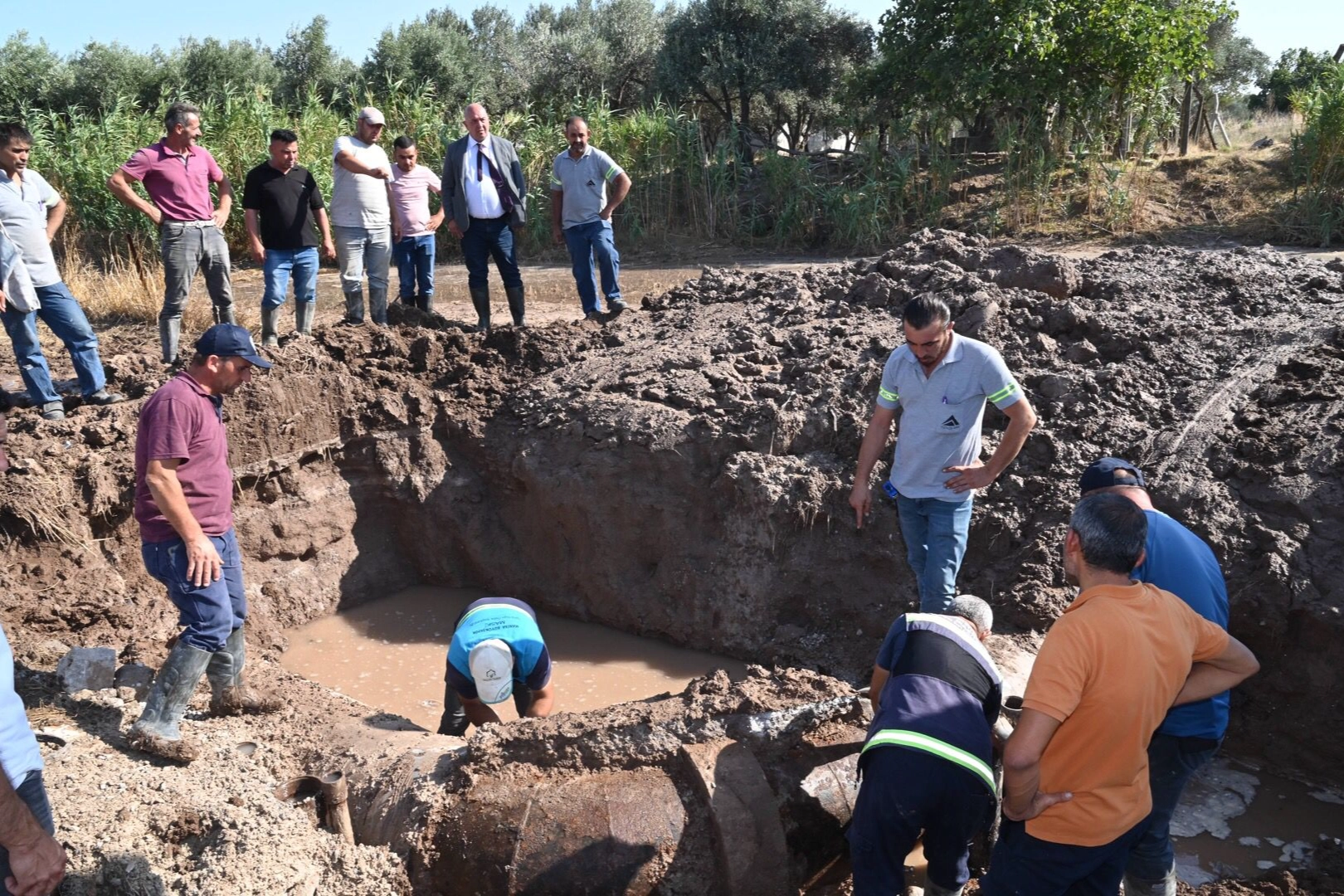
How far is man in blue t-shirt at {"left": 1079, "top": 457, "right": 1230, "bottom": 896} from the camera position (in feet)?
10.0

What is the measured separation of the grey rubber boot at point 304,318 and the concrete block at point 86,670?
3361mm

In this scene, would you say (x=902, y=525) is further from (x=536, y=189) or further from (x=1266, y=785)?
(x=536, y=189)

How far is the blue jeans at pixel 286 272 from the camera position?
24.2 ft

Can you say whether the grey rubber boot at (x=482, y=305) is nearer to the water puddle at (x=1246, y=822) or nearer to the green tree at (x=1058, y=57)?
the water puddle at (x=1246, y=822)

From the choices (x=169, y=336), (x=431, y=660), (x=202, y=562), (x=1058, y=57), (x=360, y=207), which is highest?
(x=1058, y=57)

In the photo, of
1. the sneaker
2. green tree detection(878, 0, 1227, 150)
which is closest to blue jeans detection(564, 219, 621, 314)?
the sneaker

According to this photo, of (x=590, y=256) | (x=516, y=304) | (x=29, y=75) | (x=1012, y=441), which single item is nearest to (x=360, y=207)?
(x=516, y=304)

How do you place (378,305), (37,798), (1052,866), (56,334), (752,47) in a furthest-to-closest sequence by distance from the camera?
(752,47) < (378,305) < (56,334) < (1052,866) < (37,798)

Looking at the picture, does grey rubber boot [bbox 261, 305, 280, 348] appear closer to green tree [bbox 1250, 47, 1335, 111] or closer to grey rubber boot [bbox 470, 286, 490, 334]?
grey rubber boot [bbox 470, 286, 490, 334]

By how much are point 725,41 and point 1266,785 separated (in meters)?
15.9

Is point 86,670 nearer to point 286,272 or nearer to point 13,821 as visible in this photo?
point 13,821

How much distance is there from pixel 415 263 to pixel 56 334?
2.56m

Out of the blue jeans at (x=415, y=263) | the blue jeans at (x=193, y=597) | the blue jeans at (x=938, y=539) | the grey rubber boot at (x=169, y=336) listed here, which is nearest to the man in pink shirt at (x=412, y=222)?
the blue jeans at (x=415, y=263)

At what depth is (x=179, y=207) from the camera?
696 cm
